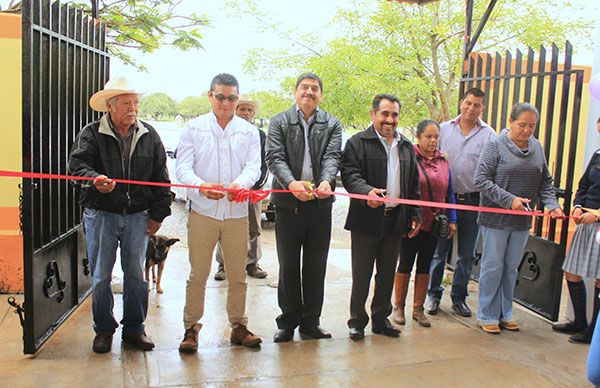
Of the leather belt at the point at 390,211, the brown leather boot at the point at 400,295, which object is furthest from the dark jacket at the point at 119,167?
the brown leather boot at the point at 400,295

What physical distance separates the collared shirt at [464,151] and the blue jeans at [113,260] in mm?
2875

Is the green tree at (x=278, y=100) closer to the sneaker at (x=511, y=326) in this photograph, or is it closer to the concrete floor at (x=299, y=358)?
the concrete floor at (x=299, y=358)

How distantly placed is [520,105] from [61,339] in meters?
4.12

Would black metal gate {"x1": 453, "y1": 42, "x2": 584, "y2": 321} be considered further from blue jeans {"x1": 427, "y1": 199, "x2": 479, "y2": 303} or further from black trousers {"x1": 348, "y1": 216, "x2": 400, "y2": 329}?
black trousers {"x1": 348, "y1": 216, "x2": 400, "y2": 329}

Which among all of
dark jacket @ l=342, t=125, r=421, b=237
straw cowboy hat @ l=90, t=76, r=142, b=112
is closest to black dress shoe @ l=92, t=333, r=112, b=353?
straw cowboy hat @ l=90, t=76, r=142, b=112

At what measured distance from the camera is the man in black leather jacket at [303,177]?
13.4ft

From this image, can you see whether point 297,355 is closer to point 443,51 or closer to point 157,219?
point 157,219

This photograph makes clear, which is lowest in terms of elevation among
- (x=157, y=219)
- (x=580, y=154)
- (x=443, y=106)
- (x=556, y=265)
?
(x=556, y=265)

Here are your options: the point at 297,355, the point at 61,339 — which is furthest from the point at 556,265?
the point at 61,339

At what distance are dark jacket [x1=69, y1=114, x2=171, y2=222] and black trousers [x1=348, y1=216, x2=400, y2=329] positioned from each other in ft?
5.07

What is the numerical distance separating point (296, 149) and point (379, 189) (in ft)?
2.34

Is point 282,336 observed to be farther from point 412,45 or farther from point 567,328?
point 412,45

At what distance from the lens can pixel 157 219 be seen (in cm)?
401

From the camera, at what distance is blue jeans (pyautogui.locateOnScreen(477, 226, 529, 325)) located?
4648mm
